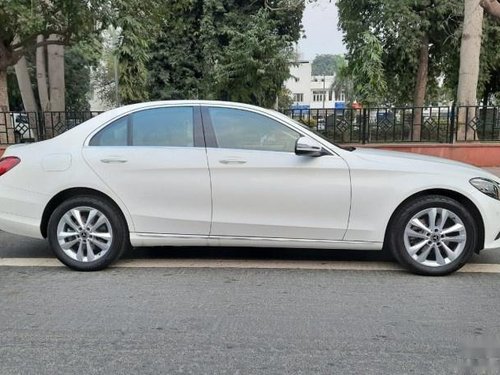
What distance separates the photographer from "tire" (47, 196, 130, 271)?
17.3 ft

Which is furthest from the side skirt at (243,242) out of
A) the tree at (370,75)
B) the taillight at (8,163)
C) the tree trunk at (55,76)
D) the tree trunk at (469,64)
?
the tree trunk at (55,76)

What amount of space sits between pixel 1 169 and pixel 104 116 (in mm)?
1159

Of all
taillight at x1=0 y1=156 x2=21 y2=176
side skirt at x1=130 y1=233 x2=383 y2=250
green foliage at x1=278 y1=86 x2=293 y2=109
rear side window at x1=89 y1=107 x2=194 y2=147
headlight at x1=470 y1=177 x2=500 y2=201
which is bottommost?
side skirt at x1=130 y1=233 x2=383 y2=250

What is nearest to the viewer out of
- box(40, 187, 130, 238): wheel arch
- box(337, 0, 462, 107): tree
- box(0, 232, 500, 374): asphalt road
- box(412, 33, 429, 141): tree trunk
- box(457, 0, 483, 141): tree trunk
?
box(0, 232, 500, 374): asphalt road

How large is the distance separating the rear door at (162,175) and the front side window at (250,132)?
21cm

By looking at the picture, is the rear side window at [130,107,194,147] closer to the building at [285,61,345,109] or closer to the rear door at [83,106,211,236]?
the rear door at [83,106,211,236]

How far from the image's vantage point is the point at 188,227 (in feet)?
17.4

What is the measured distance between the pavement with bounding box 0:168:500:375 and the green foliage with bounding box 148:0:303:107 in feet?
41.6

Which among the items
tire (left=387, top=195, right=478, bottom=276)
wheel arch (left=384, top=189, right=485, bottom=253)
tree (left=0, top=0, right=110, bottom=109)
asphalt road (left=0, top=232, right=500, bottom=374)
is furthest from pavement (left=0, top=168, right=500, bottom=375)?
tree (left=0, top=0, right=110, bottom=109)

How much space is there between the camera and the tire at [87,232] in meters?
5.29

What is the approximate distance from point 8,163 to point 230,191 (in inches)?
89.2

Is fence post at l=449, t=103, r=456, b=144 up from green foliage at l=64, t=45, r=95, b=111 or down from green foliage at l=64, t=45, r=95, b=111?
down

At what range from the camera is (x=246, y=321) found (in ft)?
13.6

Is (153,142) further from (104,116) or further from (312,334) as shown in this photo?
(312,334)
